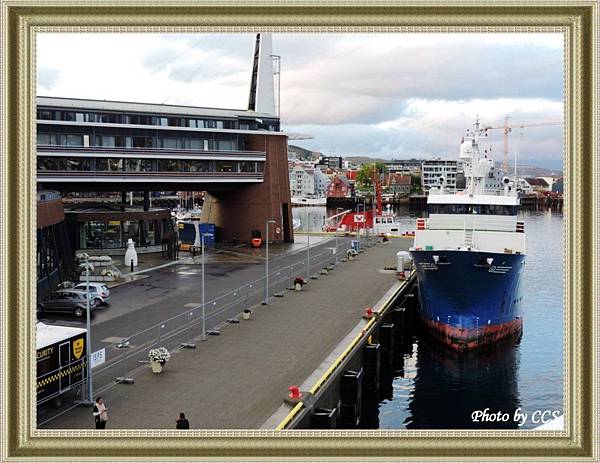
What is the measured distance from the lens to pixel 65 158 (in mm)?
63750

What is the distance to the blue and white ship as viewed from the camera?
39.7 meters

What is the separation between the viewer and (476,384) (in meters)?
35.7

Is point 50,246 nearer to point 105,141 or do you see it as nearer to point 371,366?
point 105,141

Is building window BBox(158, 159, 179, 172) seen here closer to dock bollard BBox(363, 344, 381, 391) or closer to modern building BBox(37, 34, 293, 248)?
modern building BBox(37, 34, 293, 248)

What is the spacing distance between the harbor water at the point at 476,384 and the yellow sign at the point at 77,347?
48.4 feet

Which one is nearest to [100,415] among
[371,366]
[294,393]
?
Answer: [294,393]

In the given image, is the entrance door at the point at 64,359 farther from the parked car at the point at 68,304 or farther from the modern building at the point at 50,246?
the modern building at the point at 50,246

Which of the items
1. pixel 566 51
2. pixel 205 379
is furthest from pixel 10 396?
pixel 566 51

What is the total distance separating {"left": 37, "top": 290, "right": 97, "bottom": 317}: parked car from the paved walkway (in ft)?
35.2

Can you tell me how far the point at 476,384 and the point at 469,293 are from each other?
6.55 metres

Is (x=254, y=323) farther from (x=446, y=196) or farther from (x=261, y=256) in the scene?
(x=261, y=256)

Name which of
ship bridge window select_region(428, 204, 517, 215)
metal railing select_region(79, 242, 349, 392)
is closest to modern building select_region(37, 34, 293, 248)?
metal railing select_region(79, 242, 349, 392)

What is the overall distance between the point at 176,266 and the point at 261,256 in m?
10.7

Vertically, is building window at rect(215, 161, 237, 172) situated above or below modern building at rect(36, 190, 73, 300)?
above
